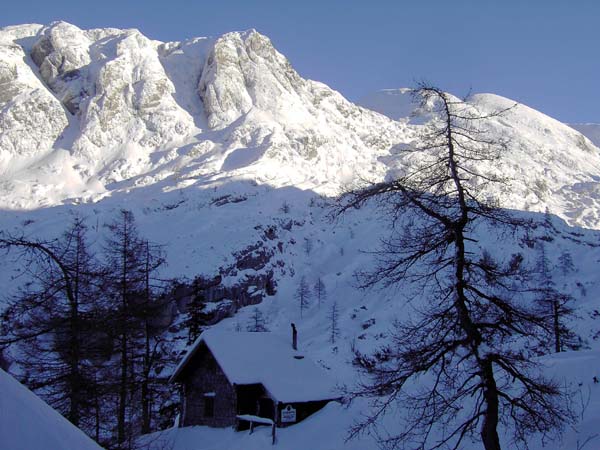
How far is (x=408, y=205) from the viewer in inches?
305

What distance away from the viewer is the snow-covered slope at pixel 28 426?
8.34 ft

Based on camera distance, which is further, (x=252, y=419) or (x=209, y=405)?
(x=209, y=405)

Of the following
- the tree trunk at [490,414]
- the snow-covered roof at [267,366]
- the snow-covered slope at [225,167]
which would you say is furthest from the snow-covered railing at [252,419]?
the snow-covered slope at [225,167]

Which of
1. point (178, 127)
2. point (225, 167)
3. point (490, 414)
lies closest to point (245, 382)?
point (490, 414)

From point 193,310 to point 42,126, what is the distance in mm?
138594

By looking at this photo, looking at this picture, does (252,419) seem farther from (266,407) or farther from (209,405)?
(209,405)

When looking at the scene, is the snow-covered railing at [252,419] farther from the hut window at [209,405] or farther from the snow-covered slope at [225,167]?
the snow-covered slope at [225,167]

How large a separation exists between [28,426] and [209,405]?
75.3 feet

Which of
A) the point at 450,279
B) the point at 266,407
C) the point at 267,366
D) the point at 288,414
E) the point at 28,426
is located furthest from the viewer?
the point at 267,366

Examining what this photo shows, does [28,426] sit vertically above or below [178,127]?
below

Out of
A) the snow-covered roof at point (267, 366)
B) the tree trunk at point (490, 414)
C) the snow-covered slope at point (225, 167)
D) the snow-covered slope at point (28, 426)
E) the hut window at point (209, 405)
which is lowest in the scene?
the hut window at point (209, 405)

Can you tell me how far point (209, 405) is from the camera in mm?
24312

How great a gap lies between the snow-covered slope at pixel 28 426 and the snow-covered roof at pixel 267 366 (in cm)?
1961

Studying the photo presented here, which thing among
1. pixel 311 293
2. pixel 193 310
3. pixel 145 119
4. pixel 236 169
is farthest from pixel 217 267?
pixel 145 119
